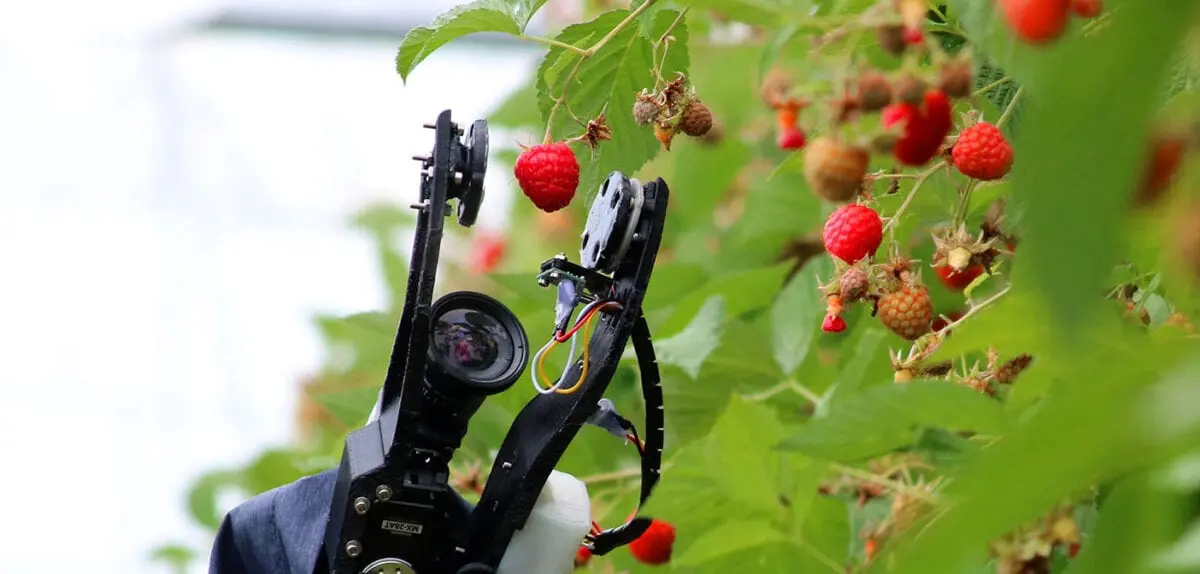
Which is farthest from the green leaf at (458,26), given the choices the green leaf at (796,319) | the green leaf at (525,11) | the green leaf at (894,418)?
the green leaf at (796,319)

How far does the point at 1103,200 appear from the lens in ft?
0.74

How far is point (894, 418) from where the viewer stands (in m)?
0.58

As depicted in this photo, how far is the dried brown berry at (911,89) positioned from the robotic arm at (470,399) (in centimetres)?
12

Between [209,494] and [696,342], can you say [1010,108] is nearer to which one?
[696,342]

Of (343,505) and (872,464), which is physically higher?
(343,505)

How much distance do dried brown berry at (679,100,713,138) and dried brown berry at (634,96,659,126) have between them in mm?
12

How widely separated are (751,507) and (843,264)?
0.20m

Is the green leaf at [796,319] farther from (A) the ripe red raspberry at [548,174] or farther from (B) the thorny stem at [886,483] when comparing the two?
(A) the ripe red raspberry at [548,174]

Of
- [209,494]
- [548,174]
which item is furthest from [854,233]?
[209,494]

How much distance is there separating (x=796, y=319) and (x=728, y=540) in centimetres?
25

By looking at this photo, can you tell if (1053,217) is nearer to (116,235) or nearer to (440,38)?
(440,38)

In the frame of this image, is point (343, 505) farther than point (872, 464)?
No

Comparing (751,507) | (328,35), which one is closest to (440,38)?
(751,507)

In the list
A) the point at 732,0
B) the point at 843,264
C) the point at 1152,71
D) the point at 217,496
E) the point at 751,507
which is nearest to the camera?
the point at 1152,71
